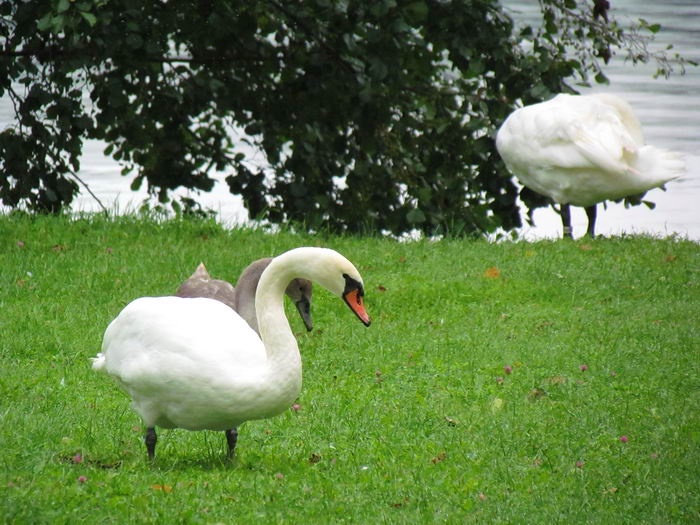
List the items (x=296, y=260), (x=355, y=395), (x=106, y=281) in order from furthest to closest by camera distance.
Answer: (x=106, y=281)
(x=355, y=395)
(x=296, y=260)

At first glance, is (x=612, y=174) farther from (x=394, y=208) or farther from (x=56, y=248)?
(x=56, y=248)

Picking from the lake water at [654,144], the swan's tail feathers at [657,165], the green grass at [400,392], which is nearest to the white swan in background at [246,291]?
the green grass at [400,392]

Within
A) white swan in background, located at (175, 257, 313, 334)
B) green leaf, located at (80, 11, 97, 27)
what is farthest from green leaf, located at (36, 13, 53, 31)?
white swan in background, located at (175, 257, 313, 334)

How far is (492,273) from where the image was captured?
27.1ft

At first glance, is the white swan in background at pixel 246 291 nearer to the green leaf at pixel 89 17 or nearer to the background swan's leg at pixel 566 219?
the green leaf at pixel 89 17

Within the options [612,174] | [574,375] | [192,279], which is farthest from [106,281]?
[612,174]

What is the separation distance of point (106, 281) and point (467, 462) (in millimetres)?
3760

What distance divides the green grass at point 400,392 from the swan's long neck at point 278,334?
0.42 meters

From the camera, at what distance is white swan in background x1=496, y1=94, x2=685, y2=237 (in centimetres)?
901

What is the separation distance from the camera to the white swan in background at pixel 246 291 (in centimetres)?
604

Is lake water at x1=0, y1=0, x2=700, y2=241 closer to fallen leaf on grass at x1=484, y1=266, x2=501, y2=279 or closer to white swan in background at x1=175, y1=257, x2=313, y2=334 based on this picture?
fallen leaf on grass at x1=484, y1=266, x2=501, y2=279

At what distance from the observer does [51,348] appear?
660 centimetres

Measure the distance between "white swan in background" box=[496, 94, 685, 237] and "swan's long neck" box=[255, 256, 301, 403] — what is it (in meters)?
4.90

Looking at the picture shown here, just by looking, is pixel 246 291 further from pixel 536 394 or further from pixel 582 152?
pixel 582 152
